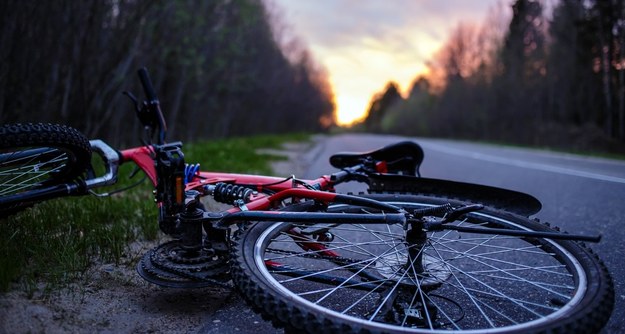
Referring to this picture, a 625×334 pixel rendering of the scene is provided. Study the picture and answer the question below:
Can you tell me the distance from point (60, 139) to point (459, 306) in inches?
91.4

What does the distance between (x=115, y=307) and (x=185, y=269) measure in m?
0.44

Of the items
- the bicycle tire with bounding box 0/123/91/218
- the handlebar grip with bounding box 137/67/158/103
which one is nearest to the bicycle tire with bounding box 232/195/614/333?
the handlebar grip with bounding box 137/67/158/103

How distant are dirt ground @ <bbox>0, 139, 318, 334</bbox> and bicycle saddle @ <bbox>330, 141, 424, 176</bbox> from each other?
1.37 m

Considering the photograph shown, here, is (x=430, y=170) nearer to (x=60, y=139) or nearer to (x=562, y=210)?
(x=562, y=210)

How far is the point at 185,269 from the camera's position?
8.02 feet

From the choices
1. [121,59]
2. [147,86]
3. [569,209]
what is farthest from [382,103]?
[147,86]

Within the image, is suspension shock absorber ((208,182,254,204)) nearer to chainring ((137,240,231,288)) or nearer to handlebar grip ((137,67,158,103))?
chainring ((137,240,231,288))

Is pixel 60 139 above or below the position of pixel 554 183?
above

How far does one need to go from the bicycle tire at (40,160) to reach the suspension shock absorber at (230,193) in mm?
823

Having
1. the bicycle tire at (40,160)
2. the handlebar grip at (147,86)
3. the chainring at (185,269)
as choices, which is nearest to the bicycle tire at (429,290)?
the chainring at (185,269)

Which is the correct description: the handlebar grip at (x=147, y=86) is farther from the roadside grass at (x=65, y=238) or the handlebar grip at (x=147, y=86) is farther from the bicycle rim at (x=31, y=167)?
the roadside grass at (x=65, y=238)

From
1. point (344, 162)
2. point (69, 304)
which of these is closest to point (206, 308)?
point (69, 304)

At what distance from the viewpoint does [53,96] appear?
8344mm

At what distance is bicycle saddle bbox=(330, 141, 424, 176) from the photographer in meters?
3.45
